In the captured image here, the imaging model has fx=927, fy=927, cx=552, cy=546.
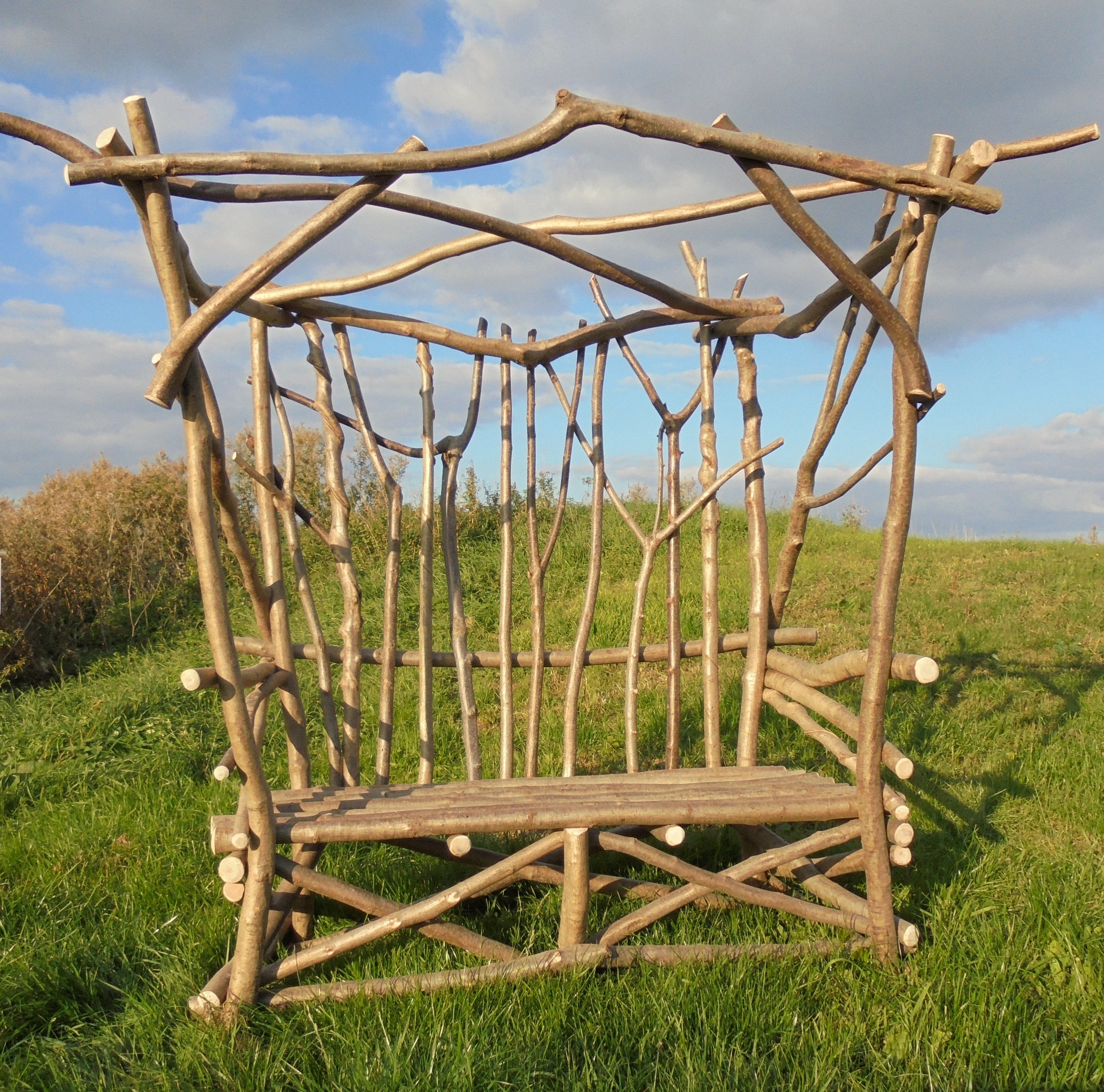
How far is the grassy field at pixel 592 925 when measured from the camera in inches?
76.9

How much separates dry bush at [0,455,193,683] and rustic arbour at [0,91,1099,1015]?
3.00 metres

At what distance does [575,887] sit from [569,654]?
95 centimetres

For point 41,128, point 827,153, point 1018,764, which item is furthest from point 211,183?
point 1018,764

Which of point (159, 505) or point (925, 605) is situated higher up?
point (159, 505)

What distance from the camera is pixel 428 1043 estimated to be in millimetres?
1963

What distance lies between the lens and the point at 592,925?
2.55 m

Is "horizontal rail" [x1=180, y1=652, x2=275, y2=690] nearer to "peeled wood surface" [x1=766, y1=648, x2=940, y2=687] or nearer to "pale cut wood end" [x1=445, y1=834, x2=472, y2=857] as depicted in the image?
"pale cut wood end" [x1=445, y1=834, x2=472, y2=857]

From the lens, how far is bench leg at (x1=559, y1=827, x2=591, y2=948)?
2.22 m

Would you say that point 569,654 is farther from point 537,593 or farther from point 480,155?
point 480,155

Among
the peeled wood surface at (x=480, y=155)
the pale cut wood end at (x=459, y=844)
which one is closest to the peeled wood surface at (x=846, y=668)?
the pale cut wood end at (x=459, y=844)

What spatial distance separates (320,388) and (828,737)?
1850mm

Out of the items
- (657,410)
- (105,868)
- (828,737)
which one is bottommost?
(105,868)

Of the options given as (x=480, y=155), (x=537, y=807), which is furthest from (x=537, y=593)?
(x=480, y=155)

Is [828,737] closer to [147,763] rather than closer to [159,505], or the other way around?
[147,763]
